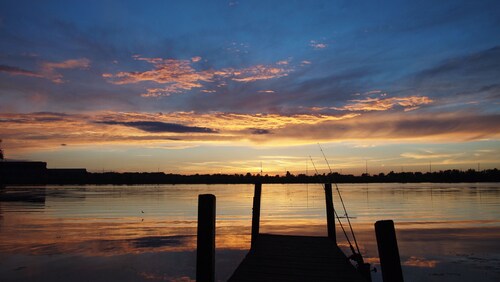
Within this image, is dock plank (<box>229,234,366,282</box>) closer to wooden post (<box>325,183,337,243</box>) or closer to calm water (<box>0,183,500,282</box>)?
wooden post (<box>325,183,337,243</box>)

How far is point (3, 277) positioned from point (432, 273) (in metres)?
14.4

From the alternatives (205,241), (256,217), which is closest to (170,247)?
(256,217)

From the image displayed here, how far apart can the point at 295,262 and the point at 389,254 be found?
5.91 meters

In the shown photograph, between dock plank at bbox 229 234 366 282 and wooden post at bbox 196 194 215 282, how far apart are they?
292 cm

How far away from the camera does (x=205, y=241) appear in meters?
8.05

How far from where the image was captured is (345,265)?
1243cm

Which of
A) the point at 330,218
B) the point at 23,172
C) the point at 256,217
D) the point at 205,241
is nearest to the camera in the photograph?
the point at 205,241

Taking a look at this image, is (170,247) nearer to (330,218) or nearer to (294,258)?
(330,218)

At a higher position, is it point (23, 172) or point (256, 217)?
point (23, 172)

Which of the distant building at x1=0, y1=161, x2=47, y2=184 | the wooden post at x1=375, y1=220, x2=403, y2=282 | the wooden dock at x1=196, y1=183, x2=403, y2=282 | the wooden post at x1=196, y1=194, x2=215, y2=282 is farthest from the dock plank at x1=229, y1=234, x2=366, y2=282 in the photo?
the distant building at x1=0, y1=161, x2=47, y2=184

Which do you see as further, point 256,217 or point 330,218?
point 256,217

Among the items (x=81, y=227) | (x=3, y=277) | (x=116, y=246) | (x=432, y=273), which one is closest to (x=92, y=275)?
(x=3, y=277)

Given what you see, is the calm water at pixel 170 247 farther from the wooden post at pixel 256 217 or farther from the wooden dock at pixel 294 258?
Answer: the wooden dock at pixel 294 258

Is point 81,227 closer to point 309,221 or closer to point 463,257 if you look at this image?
point 309,221
